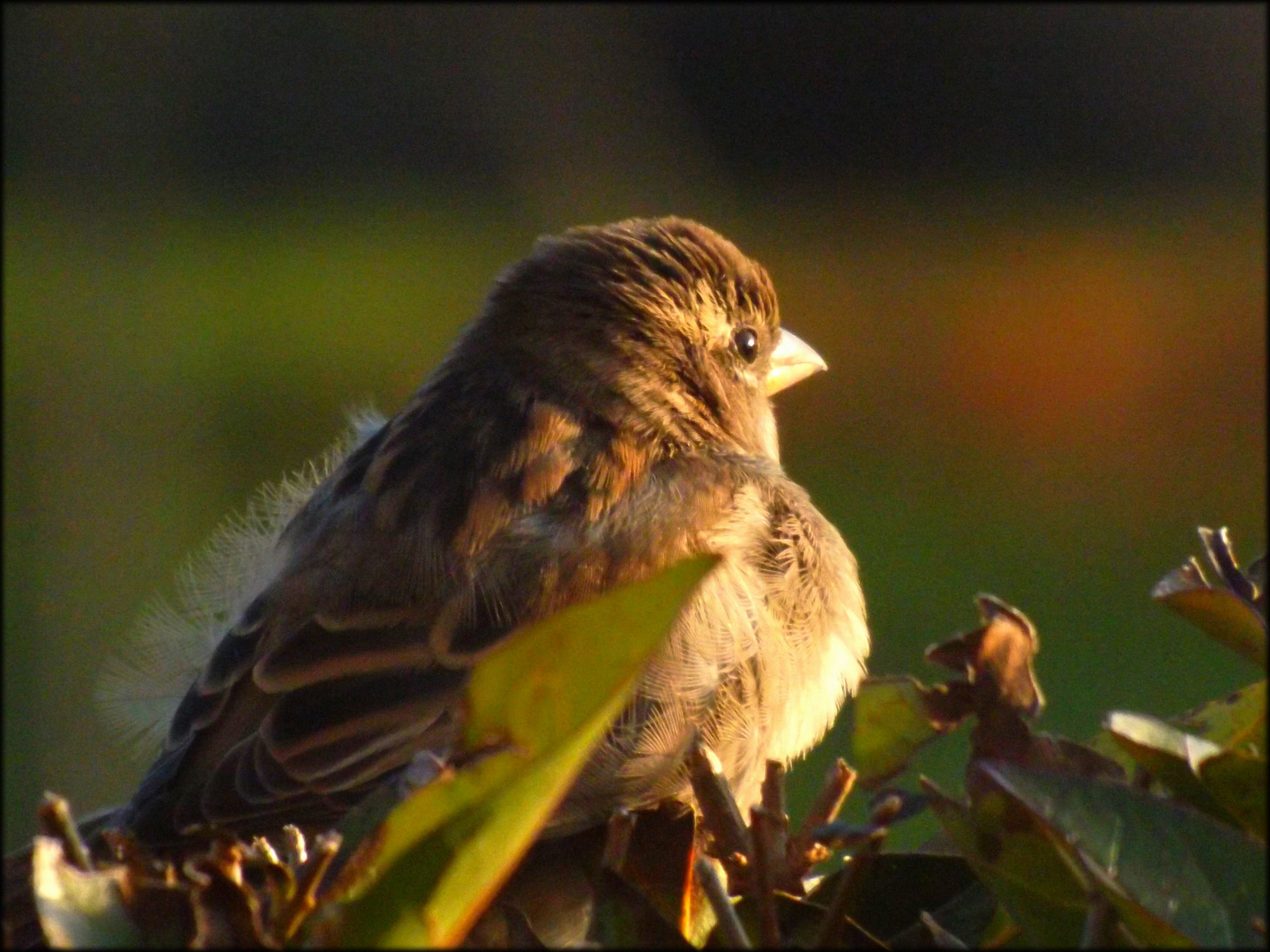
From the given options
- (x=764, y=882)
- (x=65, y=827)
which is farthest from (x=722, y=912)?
(x=65, y=827)

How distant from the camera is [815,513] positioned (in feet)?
10.3

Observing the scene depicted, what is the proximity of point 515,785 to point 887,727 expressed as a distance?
0.59 meters

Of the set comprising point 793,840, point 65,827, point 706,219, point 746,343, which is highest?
point 65,827

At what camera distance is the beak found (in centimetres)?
400

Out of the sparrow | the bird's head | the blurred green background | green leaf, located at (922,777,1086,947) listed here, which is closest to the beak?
the bird's head

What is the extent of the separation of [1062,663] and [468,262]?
940 cm

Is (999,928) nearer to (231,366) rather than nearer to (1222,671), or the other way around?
(1222,671)

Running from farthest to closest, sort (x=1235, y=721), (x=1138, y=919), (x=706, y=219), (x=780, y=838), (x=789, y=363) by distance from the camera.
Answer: (x=706, y=219)
(x=789, y=363)
(x=780, y=838)
(x=1235, y=721)
(x=1138, y=919)

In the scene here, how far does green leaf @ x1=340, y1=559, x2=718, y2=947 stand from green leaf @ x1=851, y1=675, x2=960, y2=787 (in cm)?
53

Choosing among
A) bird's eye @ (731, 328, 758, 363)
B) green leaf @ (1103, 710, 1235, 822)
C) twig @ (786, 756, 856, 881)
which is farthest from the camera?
bird's eye @ (731, 328, 758, 363)

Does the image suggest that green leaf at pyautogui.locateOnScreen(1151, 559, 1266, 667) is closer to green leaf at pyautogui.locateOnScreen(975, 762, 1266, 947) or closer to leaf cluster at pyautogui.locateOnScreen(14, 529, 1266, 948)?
leaf cluster at pyautogui.locateOnScreen(14, 529, 1266, 948)

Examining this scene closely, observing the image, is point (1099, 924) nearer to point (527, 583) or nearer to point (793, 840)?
point (793, 840)

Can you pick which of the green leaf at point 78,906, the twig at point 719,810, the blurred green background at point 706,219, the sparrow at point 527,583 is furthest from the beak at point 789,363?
the blurred green background at point 706,219

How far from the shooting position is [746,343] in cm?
389
